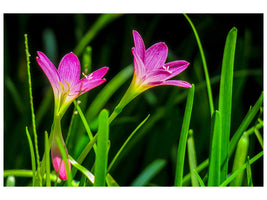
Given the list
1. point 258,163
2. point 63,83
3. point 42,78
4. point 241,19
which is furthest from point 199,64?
point 63,83

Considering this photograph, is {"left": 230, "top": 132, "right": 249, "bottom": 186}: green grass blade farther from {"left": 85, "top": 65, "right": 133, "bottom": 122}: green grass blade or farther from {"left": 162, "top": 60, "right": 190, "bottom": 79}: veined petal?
{"left": 85, "top": 65, "right": 133, "bottom": 122}: green grass blade

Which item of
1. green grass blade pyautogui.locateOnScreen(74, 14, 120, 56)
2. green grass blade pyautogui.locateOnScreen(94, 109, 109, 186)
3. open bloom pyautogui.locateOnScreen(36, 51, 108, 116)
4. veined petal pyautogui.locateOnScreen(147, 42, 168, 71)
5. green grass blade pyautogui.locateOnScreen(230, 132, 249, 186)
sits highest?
green grass blade pyautogui.locateOnScreen(74, 14, 120, 56)

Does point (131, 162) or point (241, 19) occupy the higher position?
point (241, 19)

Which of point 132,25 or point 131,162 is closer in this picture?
point 131,162

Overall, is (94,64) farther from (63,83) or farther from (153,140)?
(63,83)

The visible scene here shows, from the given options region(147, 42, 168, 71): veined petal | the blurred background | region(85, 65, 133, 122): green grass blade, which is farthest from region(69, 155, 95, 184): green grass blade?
the blurred background
